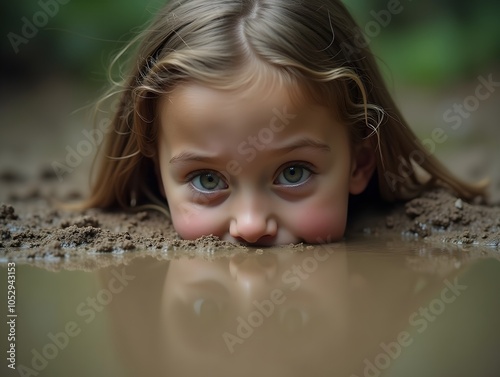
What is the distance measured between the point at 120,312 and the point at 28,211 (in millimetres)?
1174

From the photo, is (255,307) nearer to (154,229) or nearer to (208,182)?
(208,182)

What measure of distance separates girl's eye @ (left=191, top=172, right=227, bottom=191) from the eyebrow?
7cm

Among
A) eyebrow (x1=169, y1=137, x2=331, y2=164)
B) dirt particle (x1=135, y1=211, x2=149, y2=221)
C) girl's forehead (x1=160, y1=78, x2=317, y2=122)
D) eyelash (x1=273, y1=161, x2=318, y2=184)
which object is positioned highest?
girl's forehead (x1=160, y1=78, x2=317, y2=122)

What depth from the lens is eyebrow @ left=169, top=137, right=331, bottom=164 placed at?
178cm

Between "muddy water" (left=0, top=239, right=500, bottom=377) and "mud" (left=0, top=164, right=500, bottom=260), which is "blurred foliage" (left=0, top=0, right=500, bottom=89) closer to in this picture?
"mud" (left=0, top=164, right=500, bottom=260)

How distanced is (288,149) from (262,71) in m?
0.21

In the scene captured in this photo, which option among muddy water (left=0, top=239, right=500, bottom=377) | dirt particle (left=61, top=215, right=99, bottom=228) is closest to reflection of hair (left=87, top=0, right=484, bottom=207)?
dirt particle (left=61, top=215, right=99, bottom=228)

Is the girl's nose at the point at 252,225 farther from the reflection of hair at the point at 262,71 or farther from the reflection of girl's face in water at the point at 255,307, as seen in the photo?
the reflection of hair at the point at 262,71

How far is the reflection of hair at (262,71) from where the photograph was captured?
1788 millimetres
